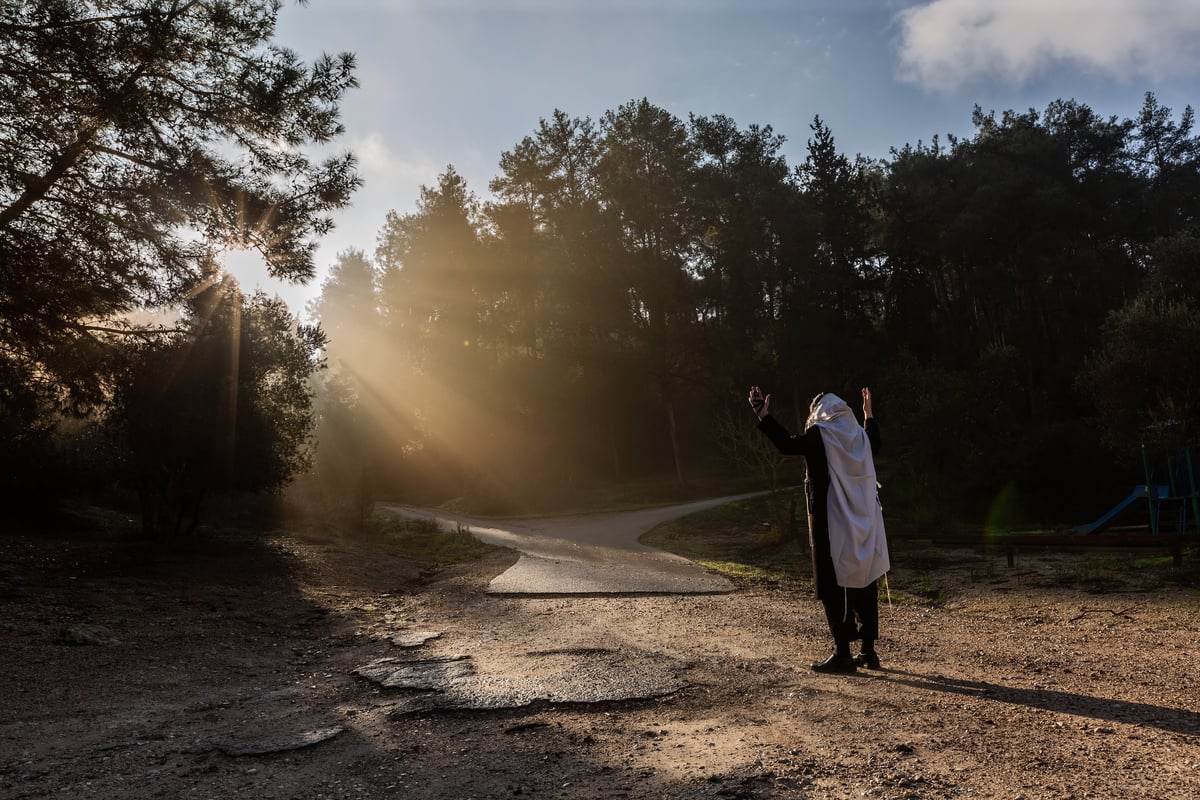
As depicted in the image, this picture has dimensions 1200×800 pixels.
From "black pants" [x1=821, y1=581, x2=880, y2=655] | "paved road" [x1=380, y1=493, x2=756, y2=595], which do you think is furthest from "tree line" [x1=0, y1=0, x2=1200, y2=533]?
"black pants" [x1=821, y1=581, x2=880, y2=655]

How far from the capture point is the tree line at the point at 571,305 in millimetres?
10148

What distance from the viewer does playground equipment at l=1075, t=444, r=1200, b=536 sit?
17156mm

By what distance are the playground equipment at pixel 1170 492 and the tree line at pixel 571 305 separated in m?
0.74

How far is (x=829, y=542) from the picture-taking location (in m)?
5.70

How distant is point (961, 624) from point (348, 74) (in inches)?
429

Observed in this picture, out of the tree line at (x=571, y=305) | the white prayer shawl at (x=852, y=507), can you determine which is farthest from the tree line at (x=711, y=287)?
the white prayer shawl at (x=852, y=507)

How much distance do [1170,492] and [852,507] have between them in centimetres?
1868

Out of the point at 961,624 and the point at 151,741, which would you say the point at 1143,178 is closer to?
the point at 961,624

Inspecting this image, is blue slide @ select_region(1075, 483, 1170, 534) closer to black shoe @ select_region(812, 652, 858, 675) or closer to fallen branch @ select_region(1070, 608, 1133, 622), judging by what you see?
fallen branch @ select_region(1070, 608, 1133, 622)

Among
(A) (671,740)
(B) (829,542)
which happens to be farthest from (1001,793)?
A: (B) (829,542)

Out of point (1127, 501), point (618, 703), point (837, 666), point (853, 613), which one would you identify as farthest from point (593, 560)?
point (1127, 501)

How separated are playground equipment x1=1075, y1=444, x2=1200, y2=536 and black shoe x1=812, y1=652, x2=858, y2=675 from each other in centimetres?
1514

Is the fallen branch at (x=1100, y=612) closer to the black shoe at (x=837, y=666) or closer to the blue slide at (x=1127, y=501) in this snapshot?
the black shoe at (x=837, y=666)

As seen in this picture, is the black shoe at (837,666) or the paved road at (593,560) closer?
the black shoe at (837,666)
